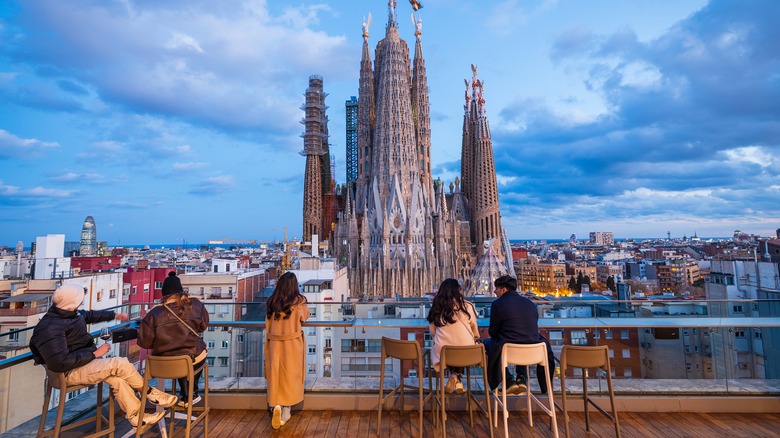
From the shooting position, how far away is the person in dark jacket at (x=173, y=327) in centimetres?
321

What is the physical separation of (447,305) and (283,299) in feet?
4.77

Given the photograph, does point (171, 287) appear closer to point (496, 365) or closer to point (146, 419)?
point (146, 419)

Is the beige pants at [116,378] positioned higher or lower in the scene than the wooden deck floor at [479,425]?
higher

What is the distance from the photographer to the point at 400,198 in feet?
118

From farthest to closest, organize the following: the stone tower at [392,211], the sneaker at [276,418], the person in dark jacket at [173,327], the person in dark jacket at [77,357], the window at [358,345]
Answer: the stone tower at [392,211]
the window at [358,345]
the sneaker at [276,418]
the person in dark jacket at [173,327]
the person in dark jacket at [77,357]

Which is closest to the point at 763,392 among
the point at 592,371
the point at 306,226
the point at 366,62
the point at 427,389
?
the point at 592,371

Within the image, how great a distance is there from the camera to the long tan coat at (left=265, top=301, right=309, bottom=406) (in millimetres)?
3537

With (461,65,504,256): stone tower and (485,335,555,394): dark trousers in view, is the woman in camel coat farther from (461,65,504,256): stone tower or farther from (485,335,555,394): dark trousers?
(461,65,504,256): stone tower

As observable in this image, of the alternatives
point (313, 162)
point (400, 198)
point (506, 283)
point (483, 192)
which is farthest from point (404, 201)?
point (506, 283)

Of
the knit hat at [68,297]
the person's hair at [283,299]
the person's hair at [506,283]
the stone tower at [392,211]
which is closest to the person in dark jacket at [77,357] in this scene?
the knit hat at [68,297]

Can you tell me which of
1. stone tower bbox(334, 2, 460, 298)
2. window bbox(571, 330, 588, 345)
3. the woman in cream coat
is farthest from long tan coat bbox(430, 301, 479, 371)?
stone tower bbox(334, 2, 460, 298)

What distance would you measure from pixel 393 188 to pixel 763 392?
32.9 meters

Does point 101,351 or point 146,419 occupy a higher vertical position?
point 101,351

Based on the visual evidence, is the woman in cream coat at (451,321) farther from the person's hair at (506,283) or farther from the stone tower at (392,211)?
the stone tower at (392,211)
